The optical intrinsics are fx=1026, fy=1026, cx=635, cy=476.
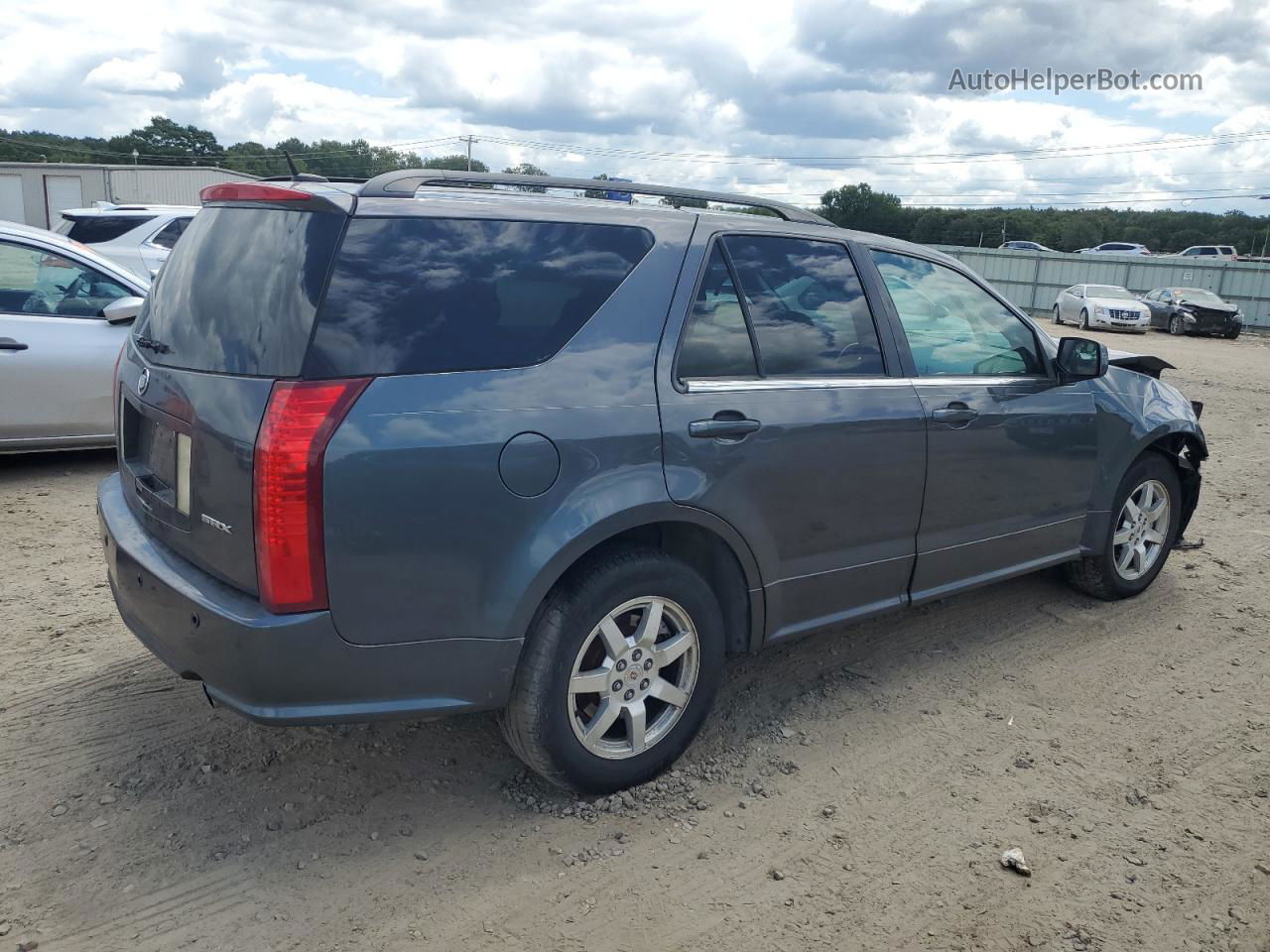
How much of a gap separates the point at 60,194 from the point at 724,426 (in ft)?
133

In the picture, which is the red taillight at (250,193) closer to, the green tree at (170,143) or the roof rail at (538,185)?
the roof rail at (538,185)

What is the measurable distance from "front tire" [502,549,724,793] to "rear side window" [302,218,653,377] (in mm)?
752

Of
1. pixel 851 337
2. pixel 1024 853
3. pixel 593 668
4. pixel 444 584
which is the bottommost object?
pixel 1024 853

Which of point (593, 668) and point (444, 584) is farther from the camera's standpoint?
point (593, 668)

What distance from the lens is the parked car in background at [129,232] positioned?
1098 centimetres

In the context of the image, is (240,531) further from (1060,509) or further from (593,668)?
(1060,509)

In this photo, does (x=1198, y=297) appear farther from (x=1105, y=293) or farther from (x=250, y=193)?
(x=250, y=193)

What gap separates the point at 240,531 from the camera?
275 cm

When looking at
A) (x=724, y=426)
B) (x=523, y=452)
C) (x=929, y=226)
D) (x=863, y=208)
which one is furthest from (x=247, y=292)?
(x=929, y=226)

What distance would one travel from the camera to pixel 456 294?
2.91 m

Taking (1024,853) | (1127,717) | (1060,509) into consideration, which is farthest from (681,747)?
(1060,509)

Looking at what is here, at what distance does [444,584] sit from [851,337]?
6.27 ft

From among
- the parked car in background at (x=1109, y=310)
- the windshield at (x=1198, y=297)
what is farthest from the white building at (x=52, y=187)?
the windshield at (x=1198, y=297)

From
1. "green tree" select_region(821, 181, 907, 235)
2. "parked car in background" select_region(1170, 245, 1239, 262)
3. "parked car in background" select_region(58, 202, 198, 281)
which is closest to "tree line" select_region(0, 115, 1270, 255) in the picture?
"green tree" select_region(821, 181, 907, 235)
